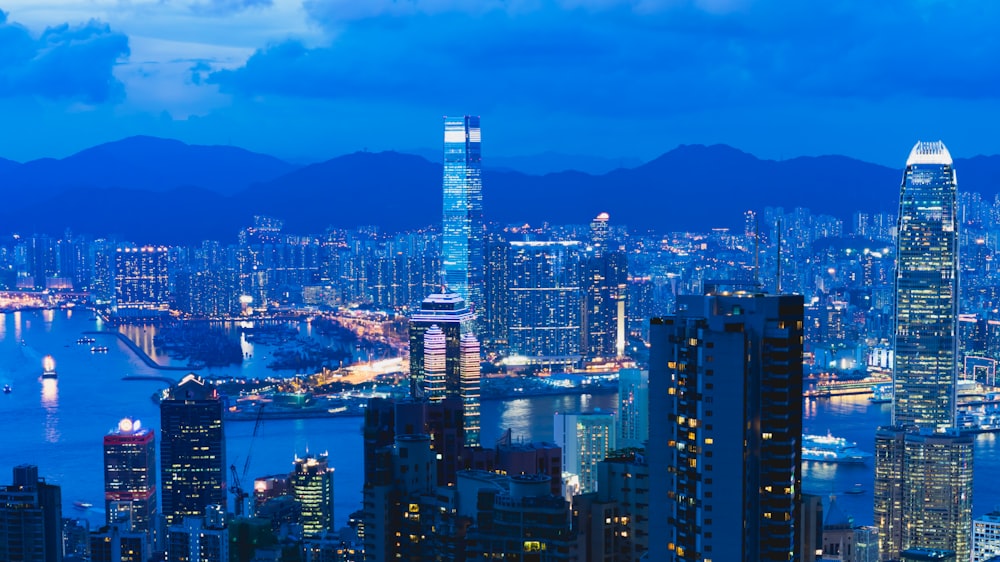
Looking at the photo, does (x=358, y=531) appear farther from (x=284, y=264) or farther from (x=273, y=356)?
(x=284, y=264)

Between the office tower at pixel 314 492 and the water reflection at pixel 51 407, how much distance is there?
410 cm

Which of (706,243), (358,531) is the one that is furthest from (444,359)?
(358,531)

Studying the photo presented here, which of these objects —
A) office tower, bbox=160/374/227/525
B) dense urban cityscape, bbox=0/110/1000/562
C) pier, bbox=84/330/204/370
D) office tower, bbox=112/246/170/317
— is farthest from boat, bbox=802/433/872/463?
office tower, bbox=112/246/170/317

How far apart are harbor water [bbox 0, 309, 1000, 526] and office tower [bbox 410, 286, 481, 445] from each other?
0.48 metres

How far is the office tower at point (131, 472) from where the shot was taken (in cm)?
1091

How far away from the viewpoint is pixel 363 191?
Answer: 86.0ft

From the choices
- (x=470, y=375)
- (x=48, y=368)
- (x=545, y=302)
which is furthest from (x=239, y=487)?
(x=545, y=302)

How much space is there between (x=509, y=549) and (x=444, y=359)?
33.0ft

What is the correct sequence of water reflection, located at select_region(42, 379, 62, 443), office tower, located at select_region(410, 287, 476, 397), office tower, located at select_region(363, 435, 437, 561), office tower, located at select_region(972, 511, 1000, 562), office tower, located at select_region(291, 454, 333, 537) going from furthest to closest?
1. office tower, located at select_region(410, 287, 476, 397)
2. water reflection, located at select_region(42, 379, 62, 443)
3. office tower, located at select_region(291, 454, 333, 537)
4. office tower, located at select_region(972, 511, 1000, 562)
5. office tower, located at select_region(363, 435, 437, 561)

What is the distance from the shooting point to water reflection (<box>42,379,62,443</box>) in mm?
14156

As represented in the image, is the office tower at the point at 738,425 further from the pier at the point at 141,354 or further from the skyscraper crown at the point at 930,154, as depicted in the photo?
the pier at the point at 141,354

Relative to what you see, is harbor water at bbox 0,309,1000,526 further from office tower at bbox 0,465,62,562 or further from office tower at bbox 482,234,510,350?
office tower at bbox 482,234,510,350

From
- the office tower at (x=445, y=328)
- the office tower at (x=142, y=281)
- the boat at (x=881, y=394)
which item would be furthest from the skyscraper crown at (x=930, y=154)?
the office tower at (x=142, y=281)

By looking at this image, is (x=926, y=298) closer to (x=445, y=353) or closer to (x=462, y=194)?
(x=445, y=353)
